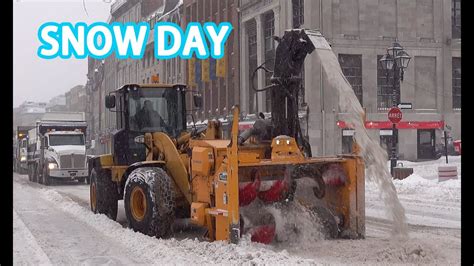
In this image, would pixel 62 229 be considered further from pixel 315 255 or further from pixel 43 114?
pixel 43 114

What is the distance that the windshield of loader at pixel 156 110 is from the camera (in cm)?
1226

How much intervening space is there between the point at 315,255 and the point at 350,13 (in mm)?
28769

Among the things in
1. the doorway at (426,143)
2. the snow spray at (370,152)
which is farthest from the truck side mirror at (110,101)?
the doorway at (426,143)

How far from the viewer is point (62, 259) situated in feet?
27.6

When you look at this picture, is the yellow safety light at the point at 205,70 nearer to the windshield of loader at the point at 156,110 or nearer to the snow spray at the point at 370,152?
the windshield of loader at the point at 156,110

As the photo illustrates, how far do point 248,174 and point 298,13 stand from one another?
2747 centimetres

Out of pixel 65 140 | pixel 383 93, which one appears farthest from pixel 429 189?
pixel 383 93

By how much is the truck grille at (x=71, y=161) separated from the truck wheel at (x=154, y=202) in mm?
16947

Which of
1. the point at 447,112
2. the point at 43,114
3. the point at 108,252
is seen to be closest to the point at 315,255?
the point at 108,252

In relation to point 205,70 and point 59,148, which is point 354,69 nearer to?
point 205,70

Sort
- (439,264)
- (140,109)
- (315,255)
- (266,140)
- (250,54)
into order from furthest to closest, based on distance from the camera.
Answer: (250,54)
(140,109)
(266,140)
(315,255)
(439,264)

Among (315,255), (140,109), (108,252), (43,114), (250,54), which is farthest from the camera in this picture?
(250,54)

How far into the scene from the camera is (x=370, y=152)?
8.76 m

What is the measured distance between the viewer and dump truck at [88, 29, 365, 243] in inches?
335
